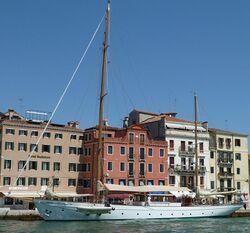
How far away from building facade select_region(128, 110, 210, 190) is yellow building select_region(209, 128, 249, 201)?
206cm

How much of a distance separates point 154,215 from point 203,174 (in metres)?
28.0

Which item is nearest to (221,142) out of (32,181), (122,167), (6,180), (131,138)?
(131,138)

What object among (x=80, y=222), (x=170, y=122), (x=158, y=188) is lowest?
(x=80, y=222)

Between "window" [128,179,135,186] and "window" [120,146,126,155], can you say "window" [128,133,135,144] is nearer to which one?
"window" [120,146,126,155]

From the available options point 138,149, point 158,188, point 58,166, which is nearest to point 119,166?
point 138,149

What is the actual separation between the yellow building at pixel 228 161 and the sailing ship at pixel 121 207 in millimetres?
18387

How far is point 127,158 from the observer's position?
7519 centimetres

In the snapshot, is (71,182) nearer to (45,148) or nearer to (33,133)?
(45,148)

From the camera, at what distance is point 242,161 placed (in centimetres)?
8919

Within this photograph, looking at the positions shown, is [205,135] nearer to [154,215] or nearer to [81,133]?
[81,133]

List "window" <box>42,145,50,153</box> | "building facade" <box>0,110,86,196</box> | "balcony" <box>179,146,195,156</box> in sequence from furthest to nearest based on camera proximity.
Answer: "balcony" <box>179,146,195,156</box> < "window" <box>42,145,50,153</box> < "building facade" <box>0,110,86,196</box>

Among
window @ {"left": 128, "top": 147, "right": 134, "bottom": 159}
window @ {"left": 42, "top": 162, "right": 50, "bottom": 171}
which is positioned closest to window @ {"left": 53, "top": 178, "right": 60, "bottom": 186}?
window @ {"left": 42, "top": 162, "right": 50, "bottom": 171}

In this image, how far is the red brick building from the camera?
7356 centimetres

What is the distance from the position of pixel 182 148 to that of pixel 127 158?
11631 mm
